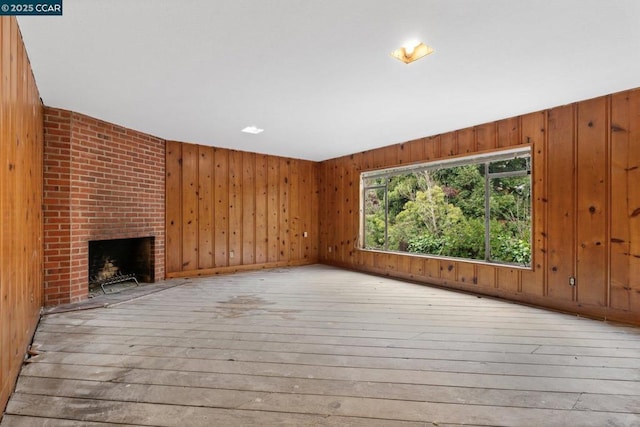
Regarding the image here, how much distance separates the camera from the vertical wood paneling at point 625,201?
3.17 meters

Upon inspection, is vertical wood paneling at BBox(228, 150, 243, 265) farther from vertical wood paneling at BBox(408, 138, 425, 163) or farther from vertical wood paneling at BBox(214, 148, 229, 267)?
vertical wood paneling at BBox(408, 138, 425, 163)

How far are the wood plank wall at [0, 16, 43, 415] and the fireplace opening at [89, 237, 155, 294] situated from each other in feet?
5.36

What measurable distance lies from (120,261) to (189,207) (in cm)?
134

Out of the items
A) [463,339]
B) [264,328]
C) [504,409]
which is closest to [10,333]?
[264,328]

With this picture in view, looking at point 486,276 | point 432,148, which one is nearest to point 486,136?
point 432,148

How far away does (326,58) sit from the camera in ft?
8.43

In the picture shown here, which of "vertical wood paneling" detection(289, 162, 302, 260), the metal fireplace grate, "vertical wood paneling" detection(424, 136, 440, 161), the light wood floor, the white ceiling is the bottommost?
the light wood floor

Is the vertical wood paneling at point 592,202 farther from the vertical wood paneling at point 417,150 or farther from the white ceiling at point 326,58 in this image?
the vertical wood paneling at point 417,150

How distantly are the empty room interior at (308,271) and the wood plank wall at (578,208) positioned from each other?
0.02 m

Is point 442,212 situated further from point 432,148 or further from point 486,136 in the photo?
point 486,136

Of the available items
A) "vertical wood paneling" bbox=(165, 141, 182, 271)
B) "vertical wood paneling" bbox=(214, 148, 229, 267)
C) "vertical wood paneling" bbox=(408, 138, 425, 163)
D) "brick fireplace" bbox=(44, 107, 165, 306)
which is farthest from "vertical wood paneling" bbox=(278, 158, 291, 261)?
"vertical wood paneling" bbox=(408, 138, 425, 163)

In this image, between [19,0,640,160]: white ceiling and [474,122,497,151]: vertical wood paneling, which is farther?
[474,122,497,151]: vertical wood paneling

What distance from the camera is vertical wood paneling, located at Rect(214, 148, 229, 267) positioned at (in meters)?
5.90

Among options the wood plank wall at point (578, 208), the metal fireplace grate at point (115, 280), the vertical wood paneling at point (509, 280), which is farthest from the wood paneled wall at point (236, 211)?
the vertical wood paneling at point (509, 280)
